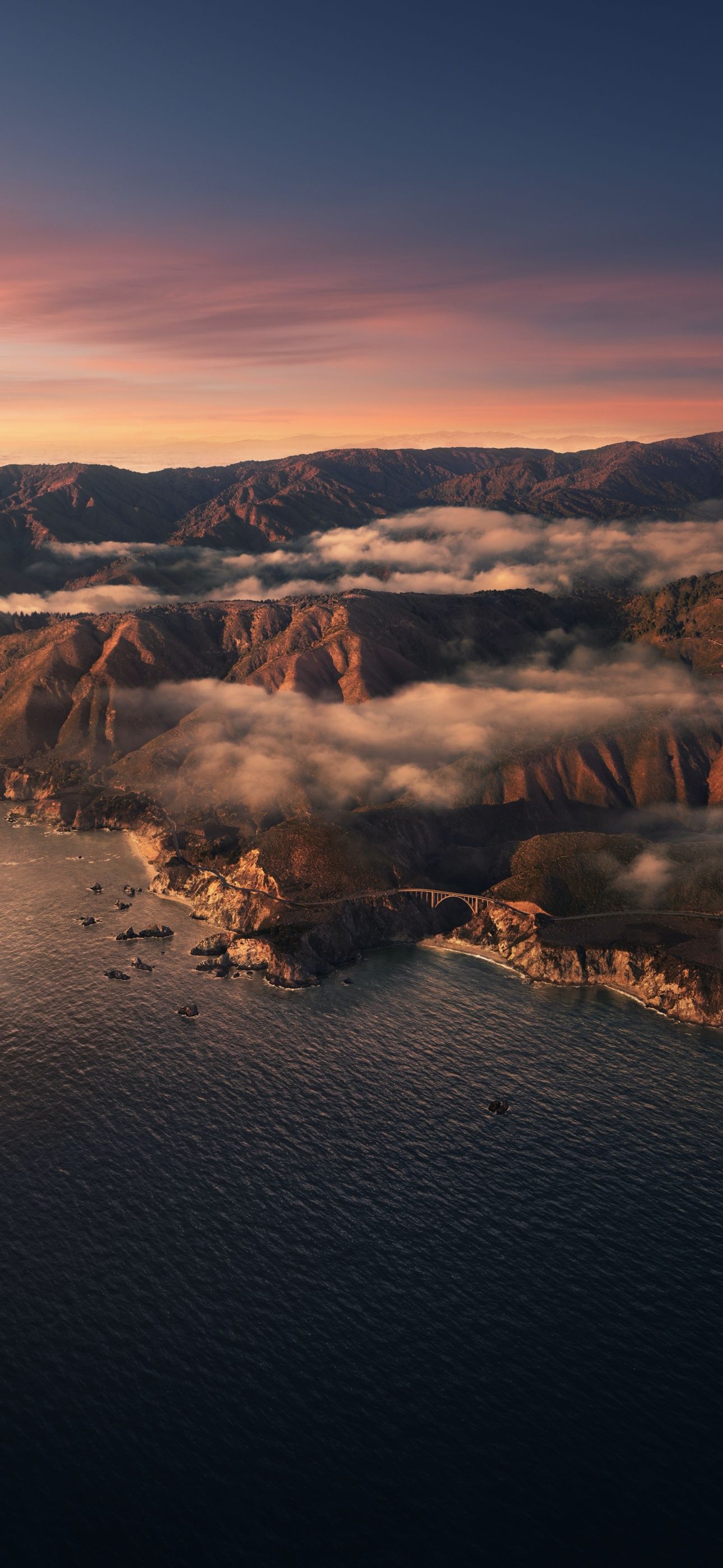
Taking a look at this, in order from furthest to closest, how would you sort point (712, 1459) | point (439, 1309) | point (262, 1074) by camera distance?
point (262, 1074) < point (439, 1309) < point (712, 1459)

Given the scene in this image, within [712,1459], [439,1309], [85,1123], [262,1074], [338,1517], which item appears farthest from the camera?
[262,1074]

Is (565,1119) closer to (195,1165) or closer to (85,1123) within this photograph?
(195,1165)

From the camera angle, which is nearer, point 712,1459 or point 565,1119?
point 712,1459

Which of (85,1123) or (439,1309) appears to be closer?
(439,1309)

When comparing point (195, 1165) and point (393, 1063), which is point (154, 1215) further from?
point (393, 1063)

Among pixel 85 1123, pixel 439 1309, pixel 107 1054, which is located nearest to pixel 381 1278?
pixel 439 1309

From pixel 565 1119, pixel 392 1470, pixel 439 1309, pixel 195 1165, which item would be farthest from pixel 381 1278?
pixel 565 1119
